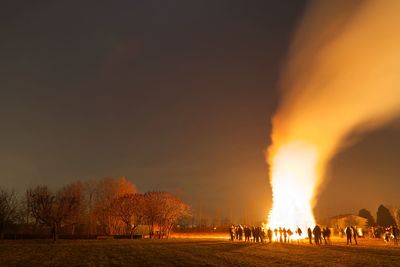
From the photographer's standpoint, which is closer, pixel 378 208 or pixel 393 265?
pixel 393 265

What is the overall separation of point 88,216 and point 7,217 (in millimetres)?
18596

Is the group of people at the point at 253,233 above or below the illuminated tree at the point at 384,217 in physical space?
below

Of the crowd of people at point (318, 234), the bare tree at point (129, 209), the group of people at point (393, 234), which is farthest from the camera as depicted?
the bare tree at point (129, 209)

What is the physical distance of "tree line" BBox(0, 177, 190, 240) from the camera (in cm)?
6231

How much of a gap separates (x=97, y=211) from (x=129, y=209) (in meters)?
17.4

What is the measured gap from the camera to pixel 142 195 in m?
78.3

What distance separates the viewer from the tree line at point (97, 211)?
6231cm

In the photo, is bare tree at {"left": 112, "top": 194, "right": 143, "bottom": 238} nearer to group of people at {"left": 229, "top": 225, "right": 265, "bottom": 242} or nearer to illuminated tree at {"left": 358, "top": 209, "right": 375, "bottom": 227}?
group of people at {"left": 229, "top": 225, "right": 265, "bottom": 242}

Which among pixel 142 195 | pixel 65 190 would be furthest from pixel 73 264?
pixel 65 190

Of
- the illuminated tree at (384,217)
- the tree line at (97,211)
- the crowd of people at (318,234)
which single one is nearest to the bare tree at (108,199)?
the tree line at (97,211)

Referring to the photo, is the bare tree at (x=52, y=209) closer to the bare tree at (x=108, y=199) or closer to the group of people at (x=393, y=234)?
the bare tree at (x=108, y=199)

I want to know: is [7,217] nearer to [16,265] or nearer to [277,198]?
[277,198]

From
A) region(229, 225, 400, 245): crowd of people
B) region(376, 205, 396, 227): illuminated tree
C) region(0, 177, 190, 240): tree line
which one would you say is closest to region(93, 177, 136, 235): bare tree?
region(0, 177, 190, 240): tree line

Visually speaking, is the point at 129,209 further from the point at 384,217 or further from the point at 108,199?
the point at 384,217
